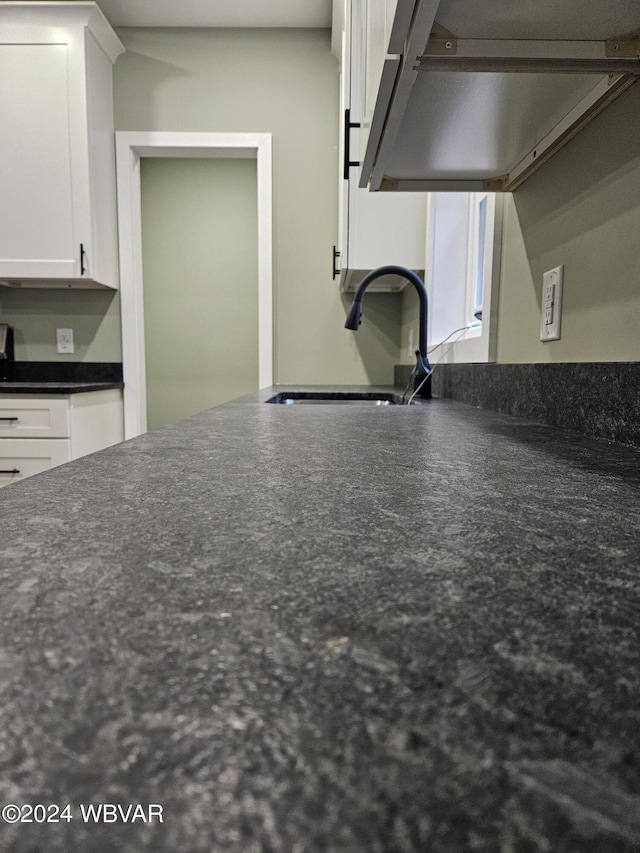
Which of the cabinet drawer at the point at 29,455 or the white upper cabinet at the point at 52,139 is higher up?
the white upper cabinet at the point at 52,139

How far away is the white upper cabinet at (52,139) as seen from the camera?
232 centimetres

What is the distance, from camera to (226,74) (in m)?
2.62

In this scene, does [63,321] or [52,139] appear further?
[63,321]

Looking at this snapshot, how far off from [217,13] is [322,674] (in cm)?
302

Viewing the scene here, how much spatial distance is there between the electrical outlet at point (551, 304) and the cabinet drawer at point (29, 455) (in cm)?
191

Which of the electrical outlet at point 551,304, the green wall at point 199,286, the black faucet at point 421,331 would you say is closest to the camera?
the electrical outlet at point 551,304

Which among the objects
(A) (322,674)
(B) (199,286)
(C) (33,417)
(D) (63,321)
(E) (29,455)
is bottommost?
(E) (29,455)

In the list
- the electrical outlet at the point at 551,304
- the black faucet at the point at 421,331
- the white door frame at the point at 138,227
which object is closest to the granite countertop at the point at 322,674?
the electrical outlet at the point at 551,304

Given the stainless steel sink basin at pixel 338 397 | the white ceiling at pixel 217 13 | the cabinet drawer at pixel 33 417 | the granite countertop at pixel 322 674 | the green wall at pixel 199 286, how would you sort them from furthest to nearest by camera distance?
the green wall at pixel 199 286 < the white ceiling at pixel 217 13 < the cabinet drawer at pixel 33 417 < the stainless steel sink basin at pixel 338 397 < the granite countertop at pixel 322 674

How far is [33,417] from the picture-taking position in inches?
88.7

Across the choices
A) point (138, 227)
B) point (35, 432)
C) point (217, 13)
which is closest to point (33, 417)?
point (35, 432)

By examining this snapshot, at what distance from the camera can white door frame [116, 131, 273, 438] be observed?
263cm

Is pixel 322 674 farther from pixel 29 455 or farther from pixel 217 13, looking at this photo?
pixel 217 13

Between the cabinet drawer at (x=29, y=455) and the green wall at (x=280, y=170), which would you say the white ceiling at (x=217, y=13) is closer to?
the green wall at (x=280, y=170)
